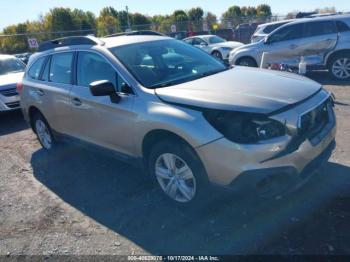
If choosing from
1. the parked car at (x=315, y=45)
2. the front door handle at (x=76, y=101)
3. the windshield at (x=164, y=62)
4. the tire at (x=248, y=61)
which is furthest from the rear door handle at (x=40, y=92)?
the tire at (x=248, y=61)

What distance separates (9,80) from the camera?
9109 mm

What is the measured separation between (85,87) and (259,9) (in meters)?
87.4

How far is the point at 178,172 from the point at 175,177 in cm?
9

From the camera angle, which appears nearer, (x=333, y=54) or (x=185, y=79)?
(x=185, y=79)

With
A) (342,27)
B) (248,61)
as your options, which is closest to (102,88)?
(342,27)

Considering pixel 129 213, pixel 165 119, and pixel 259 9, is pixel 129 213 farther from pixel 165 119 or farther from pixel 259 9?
pixel 259 9

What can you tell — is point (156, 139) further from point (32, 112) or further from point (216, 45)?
point (216, 45)

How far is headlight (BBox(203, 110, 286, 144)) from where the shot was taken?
313 cm

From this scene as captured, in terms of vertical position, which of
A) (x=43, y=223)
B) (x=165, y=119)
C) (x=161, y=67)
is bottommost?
(x=43, y=223)

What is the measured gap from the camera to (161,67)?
14.2 feet

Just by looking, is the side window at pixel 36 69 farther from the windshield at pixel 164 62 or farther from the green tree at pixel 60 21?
the green tree at pixel 60 21

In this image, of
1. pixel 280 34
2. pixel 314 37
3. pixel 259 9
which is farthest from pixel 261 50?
pixel 259 9

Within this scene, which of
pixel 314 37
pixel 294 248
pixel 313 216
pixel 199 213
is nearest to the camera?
pixel 294 248

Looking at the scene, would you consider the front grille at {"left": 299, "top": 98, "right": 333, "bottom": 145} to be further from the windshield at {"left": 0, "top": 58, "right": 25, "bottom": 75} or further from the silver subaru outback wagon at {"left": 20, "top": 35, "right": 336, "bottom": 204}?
the windshield at {"left": 0, "top": 58, "right": 25, "bottom": 75}
